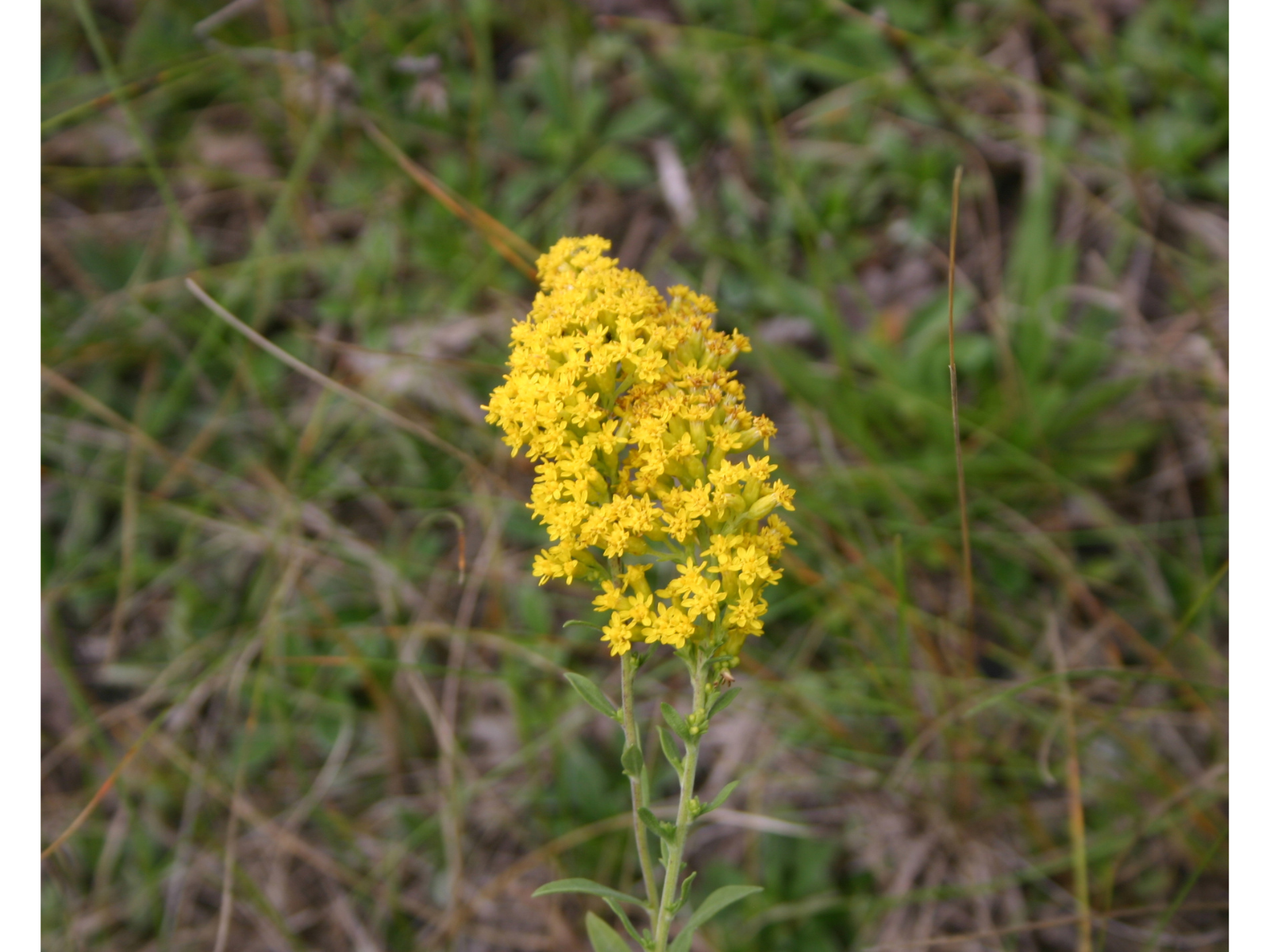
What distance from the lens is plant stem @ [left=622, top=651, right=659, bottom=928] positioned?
5.07ft

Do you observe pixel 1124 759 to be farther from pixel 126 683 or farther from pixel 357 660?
pixel 126 683

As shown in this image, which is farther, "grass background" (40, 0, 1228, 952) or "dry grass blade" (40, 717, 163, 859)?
"grass background" (40, 0, 1228, 952)

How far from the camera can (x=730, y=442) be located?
1.58 metres

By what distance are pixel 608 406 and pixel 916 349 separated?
2101 millimetres

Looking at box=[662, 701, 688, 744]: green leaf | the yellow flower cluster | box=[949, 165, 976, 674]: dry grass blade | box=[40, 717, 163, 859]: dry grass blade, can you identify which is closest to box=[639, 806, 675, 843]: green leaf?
box=[662, 701, 688, 744]: green leaf

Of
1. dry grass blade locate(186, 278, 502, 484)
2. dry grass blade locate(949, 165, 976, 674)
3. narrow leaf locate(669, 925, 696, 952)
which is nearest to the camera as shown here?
narrow leaf locate(669, 925, 696, 952)

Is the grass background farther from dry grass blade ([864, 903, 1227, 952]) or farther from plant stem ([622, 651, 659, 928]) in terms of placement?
plant stem ([622, 651, 659, 928])

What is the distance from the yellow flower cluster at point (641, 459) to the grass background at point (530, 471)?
1.13 meters

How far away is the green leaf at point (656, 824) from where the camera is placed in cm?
157

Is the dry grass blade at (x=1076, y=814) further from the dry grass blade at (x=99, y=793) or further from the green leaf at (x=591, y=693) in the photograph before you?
the dry grass blade at (x=99, y=793)

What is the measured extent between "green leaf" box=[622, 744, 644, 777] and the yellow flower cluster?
6.8 inches

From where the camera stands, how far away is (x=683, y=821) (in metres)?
1.56

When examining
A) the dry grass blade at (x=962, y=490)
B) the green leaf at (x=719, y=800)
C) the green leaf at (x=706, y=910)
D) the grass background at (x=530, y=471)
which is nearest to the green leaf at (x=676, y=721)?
the green leaf at (x=719, y=800)

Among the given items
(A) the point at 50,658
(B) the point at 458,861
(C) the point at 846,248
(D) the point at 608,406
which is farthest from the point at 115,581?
(C) the point at 846,248
